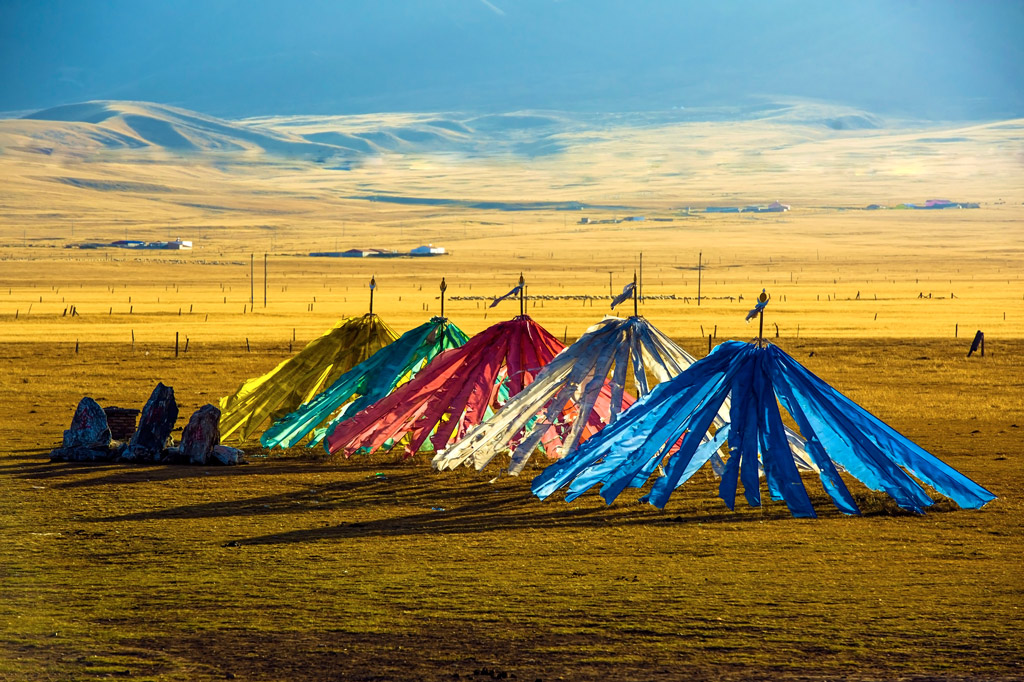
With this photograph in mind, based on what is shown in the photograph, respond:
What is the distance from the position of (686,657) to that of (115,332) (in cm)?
3950

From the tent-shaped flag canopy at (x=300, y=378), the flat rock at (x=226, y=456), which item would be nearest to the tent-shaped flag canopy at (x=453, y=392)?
the flat rock at (x=226, y=456)

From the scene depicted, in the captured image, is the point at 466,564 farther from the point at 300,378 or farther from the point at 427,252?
the point at 427,252

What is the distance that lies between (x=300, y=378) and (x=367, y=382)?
1986 millimetres

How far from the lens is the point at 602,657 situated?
10234 mm

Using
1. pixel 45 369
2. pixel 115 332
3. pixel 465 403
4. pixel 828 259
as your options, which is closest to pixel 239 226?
pixel 828 259

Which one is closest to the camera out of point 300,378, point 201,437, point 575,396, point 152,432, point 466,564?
point 466,564

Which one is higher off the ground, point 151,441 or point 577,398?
point 577,398

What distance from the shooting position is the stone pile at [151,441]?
1962 centimetres

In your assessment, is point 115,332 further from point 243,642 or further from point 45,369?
point 243,642

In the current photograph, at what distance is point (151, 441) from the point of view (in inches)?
779

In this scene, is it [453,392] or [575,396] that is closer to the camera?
[575,396]

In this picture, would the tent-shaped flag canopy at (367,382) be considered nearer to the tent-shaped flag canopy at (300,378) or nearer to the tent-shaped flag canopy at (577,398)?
the tent-shaped flag canopy at (300,378)

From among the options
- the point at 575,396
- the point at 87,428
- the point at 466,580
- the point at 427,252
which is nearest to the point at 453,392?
the point at 575,396

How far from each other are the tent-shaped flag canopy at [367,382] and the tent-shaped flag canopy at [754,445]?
5.17 meters
